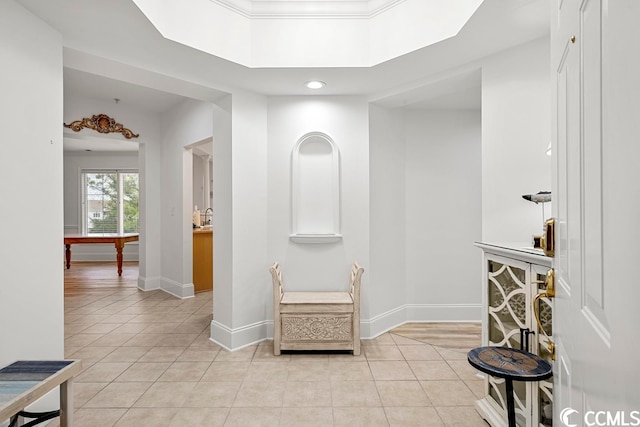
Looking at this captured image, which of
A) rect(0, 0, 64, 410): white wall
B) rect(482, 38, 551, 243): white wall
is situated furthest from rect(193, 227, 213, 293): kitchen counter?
rect(482, 38, 551, 243): white wall

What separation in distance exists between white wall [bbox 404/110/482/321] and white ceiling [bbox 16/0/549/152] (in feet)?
0.86

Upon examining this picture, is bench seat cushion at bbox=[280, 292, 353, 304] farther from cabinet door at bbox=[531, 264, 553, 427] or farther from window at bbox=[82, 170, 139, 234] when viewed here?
window at bbox=[82, 170, 139, 234]

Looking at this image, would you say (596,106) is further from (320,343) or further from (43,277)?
(320,343)

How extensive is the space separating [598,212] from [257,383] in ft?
7.91

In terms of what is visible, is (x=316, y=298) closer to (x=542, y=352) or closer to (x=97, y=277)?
(x=542, y=352)

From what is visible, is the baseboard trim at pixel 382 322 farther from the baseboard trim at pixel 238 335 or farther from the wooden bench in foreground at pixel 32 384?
the wooden bench in foreground at pixel 32 384

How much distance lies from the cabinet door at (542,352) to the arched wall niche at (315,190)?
6.37 ft

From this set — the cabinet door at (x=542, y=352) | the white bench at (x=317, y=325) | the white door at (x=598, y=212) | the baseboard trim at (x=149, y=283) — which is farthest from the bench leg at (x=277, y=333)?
the baseboard trim at (x=149, y=283)

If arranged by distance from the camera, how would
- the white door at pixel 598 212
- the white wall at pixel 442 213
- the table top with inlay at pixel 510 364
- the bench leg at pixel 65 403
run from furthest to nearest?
1. the white wall at pixel 442 213
2. the bench leg at pixel 65 403
3. the table top with inlay at pixel 510 364
4. the white door at pixel 598 212

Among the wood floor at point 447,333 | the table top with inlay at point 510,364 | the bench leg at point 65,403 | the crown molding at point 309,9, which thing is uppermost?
the crown molding at point 309,9

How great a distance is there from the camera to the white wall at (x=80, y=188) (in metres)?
8.27

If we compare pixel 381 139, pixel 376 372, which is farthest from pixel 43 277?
pixel 381 139

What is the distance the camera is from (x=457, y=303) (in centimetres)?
380

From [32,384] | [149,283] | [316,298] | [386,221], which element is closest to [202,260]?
[149,283]
